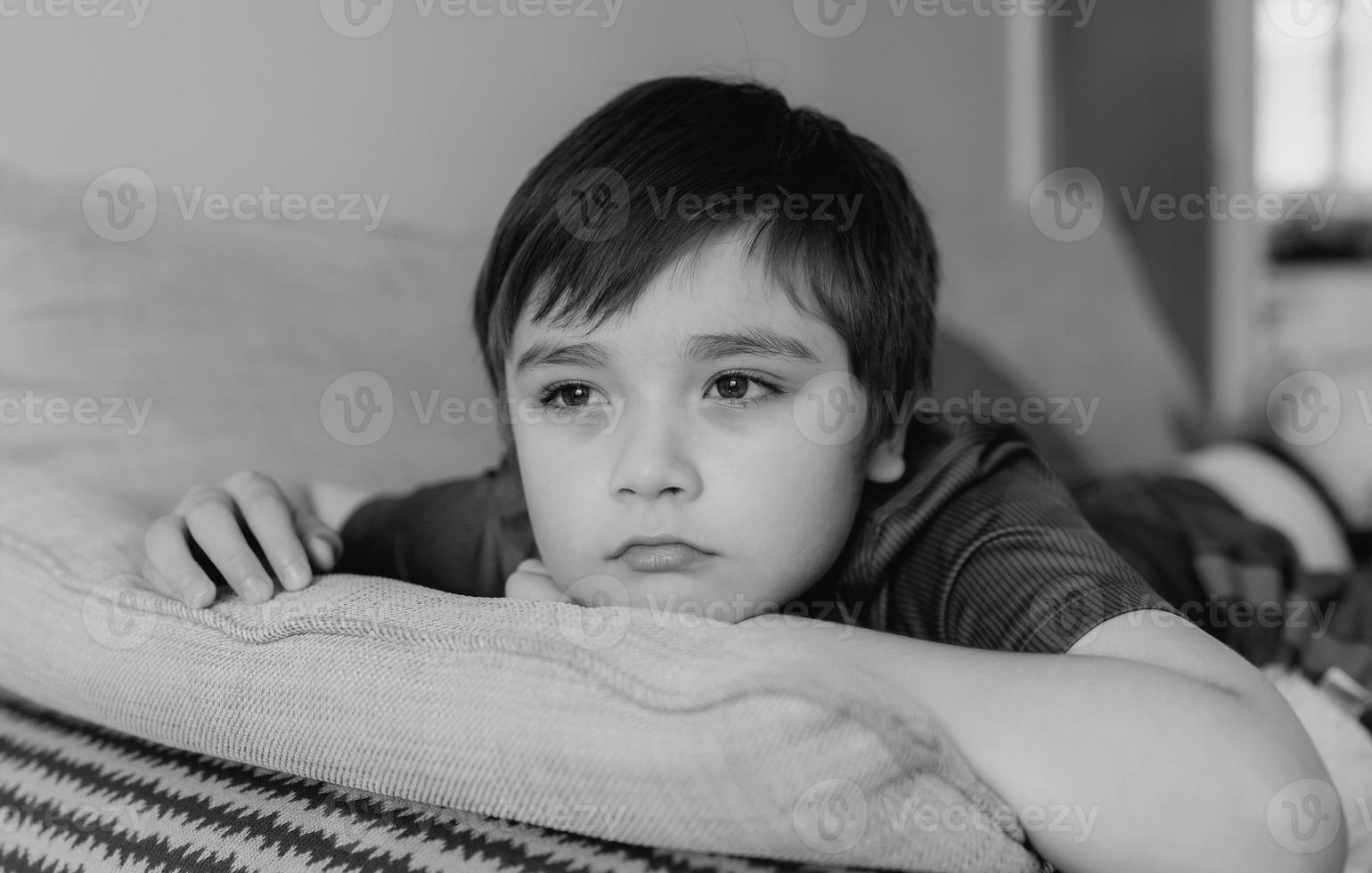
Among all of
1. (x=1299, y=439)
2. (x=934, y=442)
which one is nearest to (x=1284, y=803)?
(x=934, y=442)

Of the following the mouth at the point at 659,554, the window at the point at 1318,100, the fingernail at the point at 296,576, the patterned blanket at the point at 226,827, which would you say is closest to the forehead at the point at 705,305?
the mouth at the point at 659,554

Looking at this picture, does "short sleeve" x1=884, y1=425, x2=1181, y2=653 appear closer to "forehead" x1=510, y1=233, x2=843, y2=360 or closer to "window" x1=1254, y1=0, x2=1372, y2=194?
"forehead" x1=510, y1=233, x2=843, y2=360

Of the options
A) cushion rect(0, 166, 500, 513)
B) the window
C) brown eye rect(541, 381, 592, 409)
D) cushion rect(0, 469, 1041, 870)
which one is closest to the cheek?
brown eye rect(541, 381, 592, 409)

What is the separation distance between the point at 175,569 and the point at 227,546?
43mm

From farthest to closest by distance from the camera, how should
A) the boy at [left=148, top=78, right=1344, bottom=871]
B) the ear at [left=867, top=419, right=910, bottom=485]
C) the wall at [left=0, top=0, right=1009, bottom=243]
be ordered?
the wall at [left=0, top=0, right=1009, bottom=243] < the ear at [left=867, top=419, right=910, bottom=485] < the boy at [left=148, top=78, right=1344, bottom=871]

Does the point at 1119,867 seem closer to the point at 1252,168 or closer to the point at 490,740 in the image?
the point at 490,740

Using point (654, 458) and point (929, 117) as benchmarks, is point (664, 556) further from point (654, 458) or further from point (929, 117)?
point (929, 117)

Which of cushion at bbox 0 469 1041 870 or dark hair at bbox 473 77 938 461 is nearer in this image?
cushion at bbox 0 469 1041 870

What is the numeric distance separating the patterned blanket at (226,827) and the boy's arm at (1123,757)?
10 centimetres

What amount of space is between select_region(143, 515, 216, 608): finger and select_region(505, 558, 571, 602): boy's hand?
0.69ft

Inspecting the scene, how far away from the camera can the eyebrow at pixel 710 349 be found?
736 millimetres

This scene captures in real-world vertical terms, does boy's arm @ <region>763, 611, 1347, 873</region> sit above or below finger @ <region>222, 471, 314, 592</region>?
below

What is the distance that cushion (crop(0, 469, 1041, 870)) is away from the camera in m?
0.44

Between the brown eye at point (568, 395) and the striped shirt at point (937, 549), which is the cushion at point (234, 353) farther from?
the brown eye at point (568, 395)
